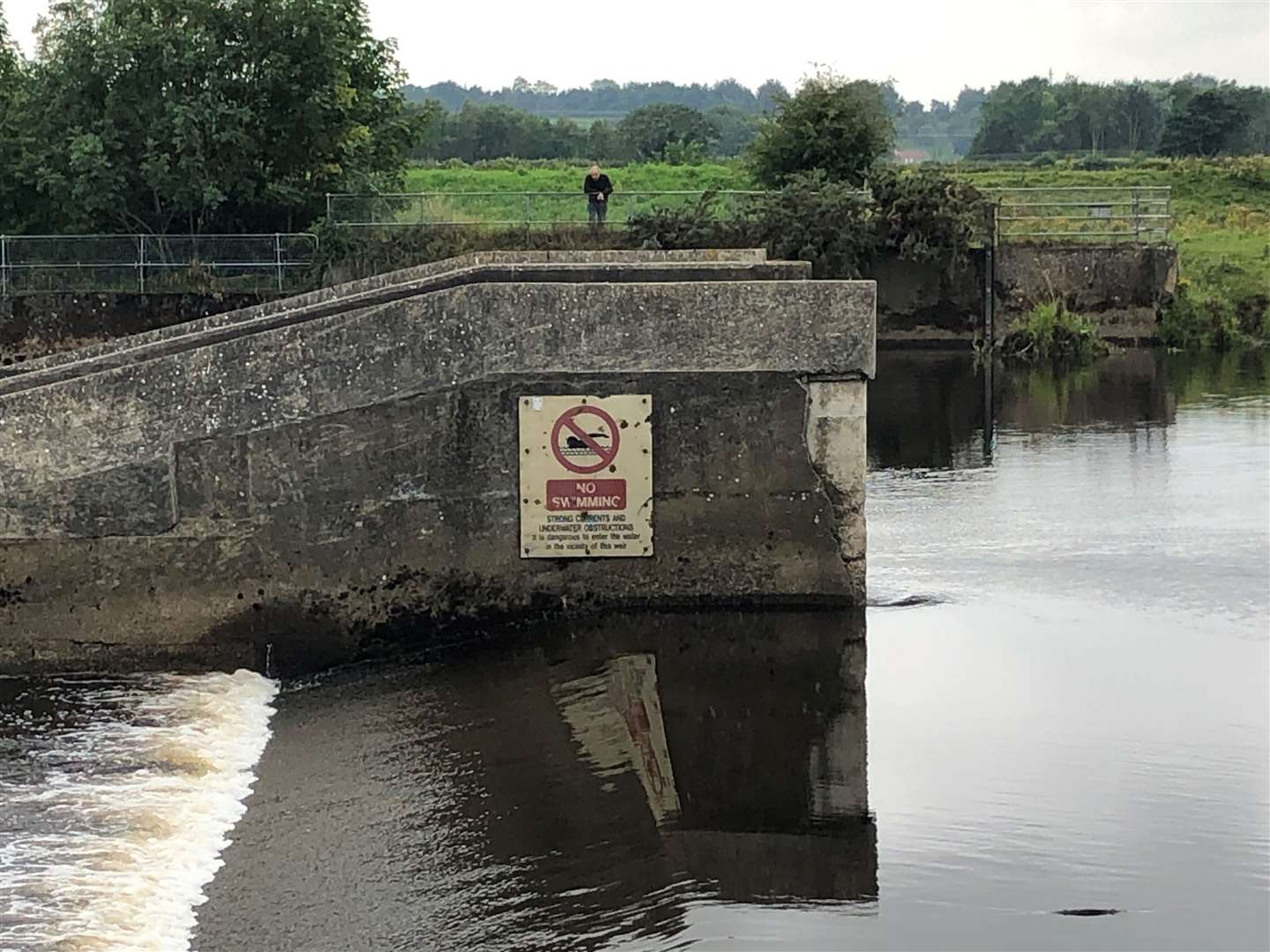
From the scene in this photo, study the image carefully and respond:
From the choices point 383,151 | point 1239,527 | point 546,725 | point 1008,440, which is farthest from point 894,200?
point 546,725

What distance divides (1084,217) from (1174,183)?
16.0 metres

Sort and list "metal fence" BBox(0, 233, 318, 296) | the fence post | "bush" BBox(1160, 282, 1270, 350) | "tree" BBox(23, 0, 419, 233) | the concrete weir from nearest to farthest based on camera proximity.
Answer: the concrete weir, "metal fence" BBox(0, 233, 318, 296), "tree" BBox(23, 0, 419, 233), the fence post, "bush" BBox(1160, 282, 1270, 350)

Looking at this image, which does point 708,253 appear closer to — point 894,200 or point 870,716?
point 870,716

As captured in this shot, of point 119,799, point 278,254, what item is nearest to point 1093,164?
point 278,254

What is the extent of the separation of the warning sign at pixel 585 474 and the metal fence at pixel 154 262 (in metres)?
23.3

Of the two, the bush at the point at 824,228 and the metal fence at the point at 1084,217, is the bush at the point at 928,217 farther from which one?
the metal fence at the point at 1084,217

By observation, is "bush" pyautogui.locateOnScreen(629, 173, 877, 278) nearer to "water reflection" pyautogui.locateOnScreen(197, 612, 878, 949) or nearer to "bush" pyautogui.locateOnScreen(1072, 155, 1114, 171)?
"water reflection" pyautogui.locateOnScreen(197, 612, 878, 949)

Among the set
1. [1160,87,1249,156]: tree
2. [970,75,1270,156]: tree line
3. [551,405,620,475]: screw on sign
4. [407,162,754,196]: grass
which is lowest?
[551,405,620,475]: screw on sign

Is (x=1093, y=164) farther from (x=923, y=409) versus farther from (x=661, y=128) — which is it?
(x=923, y=409)

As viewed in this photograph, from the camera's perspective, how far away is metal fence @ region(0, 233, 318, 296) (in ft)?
107

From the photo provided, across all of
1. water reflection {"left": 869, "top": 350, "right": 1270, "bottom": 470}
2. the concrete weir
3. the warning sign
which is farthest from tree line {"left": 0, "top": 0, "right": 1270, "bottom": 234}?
the warning sign

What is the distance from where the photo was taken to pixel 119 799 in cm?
798

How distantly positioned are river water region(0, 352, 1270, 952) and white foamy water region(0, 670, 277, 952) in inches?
0.9

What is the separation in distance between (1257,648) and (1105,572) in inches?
85.3
